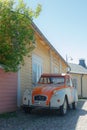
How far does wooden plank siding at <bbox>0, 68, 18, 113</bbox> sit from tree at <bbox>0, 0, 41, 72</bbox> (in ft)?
4.23

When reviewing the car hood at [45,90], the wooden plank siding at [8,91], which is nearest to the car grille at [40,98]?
the car hood at [45,90]

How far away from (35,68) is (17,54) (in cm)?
745

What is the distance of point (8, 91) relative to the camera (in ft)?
45.2

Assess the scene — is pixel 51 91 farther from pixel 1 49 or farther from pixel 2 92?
pixel 1 49

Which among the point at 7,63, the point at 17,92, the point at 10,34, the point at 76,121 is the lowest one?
the point at 76,121

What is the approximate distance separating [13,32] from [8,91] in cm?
Answer: 330

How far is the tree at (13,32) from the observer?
37.6 feet

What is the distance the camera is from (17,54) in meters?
11.7

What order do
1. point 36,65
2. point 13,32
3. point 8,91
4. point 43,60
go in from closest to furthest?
point 13,32, point 8,91, point 36,65, point 43,60

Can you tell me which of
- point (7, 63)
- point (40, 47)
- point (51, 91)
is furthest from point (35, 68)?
point (7, 63)

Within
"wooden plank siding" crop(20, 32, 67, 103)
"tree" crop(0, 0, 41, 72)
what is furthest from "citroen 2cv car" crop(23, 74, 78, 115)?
"tree" crop(0, 0, 41, 72)

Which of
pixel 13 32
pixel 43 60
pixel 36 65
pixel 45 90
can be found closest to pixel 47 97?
pixel 45 90

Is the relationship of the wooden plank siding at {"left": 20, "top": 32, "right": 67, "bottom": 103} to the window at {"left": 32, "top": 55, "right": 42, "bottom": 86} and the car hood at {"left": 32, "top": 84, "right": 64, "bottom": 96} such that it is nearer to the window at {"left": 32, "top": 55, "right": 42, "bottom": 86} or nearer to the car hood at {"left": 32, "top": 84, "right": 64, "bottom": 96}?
the window at {"left": 32, "top": 55, "right": 42, "bottom": 86}

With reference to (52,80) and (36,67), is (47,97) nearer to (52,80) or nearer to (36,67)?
(52,80)
